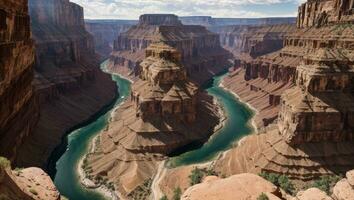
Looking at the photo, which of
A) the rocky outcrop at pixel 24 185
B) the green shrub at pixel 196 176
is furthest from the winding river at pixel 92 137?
the rocky outcrop at pixel 24 185

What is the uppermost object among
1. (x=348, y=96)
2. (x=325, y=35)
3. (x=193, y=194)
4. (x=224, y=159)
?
(x=325, y=35)

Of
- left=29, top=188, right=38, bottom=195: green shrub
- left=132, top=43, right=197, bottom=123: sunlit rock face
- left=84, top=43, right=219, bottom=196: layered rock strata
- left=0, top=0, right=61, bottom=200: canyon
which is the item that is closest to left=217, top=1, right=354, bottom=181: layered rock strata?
left=84, top=43, right=219, bottom=196: layered rock strata

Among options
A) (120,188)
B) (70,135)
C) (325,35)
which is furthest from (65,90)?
(325,35)

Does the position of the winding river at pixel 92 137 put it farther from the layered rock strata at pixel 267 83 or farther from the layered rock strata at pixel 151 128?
the layered rock strata at pixel 267 83

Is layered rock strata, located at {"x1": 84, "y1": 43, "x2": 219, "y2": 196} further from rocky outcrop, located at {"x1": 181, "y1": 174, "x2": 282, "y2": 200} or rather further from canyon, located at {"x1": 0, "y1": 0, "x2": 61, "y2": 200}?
rocky outcrop, located at {"x1": 181, "y1": 174, "x2": 282, "y2": 200}

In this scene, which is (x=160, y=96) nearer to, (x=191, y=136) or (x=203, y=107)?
(x=191, y=136)

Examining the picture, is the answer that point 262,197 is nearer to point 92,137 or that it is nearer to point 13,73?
point 13,73
